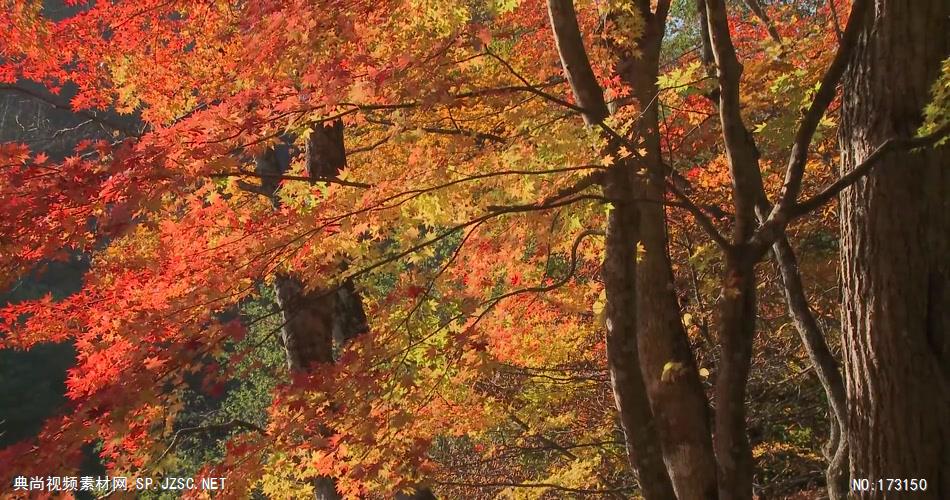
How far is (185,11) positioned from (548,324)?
4.61 meters

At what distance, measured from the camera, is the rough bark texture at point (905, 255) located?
3.24 metres

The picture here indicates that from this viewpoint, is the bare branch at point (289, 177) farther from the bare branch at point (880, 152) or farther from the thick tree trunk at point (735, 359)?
the bare branch at point (880, 152)

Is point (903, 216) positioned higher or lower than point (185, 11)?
lower

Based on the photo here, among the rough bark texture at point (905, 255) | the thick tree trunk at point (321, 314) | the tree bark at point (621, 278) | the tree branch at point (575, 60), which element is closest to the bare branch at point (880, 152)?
the rough bark texture at point (905, 255)

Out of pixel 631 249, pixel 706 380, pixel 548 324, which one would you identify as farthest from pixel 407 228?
pixel 706 380

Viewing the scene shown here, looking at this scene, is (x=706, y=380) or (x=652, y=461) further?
(x=706, y=380)

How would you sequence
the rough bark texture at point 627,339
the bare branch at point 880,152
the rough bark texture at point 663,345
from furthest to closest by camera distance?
the rough bark texture at point 663,345 → the rough bark texture at point 627,339 → the bare branch at point 880,152

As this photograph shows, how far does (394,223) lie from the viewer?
3951mm

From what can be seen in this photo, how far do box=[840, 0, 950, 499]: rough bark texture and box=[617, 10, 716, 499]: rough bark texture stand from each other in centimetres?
122

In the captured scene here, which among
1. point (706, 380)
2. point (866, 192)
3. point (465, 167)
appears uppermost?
point (465, 167)

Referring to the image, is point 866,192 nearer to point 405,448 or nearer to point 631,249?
point 631,249

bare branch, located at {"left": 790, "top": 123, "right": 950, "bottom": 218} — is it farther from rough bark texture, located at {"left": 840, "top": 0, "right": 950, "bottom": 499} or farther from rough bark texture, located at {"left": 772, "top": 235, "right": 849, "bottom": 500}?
rough bark texture, located at {"left": 772, "top": 235, "right": 849, "bottom": 500}

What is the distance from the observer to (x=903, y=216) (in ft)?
10.8

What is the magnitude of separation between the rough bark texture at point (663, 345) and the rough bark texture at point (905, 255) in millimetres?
1218
